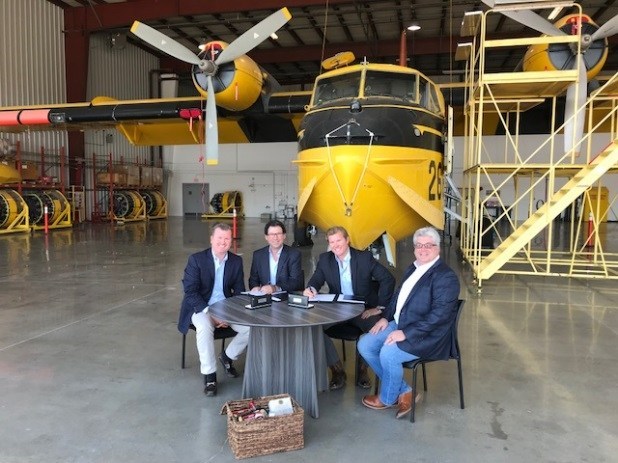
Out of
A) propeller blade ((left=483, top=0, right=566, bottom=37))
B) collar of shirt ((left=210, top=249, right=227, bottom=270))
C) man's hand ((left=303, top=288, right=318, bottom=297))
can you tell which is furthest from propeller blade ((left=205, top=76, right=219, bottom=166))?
man's hand ((left=303, top=288, right=318, bottom=297))

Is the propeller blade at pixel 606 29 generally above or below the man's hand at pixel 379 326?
above

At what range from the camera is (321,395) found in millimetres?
3301

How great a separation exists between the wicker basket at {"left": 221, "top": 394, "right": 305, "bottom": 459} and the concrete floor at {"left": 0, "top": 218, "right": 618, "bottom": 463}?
57 millimetres

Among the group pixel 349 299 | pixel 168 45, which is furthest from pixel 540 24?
pixel 349 299

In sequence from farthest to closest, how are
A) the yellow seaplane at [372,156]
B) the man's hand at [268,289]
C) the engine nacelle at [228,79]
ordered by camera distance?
the engine nacelle at [228,79] → the yellow seaplane at [372,156] → the man's hand at [268,289]

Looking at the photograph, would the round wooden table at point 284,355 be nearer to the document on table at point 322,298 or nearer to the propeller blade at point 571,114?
the document on table at point 322,298

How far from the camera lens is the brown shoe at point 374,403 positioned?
308cm

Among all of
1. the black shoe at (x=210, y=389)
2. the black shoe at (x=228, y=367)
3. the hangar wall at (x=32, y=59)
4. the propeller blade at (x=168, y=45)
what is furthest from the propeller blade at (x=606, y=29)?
the hangar wall at (x=32, y=59)

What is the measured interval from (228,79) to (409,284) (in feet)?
21.9

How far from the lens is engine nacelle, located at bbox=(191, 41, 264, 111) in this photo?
334 inches

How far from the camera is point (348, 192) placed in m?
5.73

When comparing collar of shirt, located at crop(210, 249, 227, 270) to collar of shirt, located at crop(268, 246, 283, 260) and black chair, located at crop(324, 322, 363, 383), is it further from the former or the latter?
black chair, located at crop(324, 322, 363, 383)

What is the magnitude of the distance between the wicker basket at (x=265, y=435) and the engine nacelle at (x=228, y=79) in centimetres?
707

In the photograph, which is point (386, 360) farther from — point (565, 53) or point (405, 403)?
point (565, 53)
